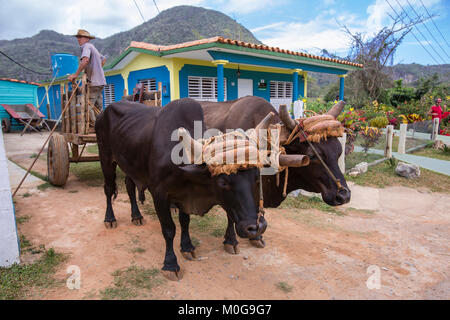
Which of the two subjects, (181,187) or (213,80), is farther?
(213,80)

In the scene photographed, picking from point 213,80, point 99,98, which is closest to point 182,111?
point 99,98

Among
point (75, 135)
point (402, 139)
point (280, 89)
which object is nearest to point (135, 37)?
point (280, 89)

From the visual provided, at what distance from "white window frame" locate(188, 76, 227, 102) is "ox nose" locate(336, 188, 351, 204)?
27.3ft

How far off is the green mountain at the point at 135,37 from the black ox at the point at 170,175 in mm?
30478

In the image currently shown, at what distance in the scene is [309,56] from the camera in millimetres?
11586

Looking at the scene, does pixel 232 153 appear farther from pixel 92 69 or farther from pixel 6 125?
pixel 6 125

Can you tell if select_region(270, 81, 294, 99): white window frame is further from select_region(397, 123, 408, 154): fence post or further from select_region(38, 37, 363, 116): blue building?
select_region(397, 123, 408, 154): fence post

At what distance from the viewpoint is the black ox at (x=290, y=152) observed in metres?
3.28

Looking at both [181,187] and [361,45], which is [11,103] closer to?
[181,187]

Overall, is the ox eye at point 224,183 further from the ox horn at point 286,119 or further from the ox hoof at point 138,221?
the ox hoof at point 138,221

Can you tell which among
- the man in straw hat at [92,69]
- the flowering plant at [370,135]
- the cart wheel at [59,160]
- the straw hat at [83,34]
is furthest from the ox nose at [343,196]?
the flowering plant at [370,135]

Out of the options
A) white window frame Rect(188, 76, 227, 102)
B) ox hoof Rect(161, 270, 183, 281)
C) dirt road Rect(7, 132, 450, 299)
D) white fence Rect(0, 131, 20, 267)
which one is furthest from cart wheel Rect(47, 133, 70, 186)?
white window frame Rect(188, 76, 227, 102)

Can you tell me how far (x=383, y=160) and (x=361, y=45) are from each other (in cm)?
1649

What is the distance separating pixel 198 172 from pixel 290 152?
128cm
